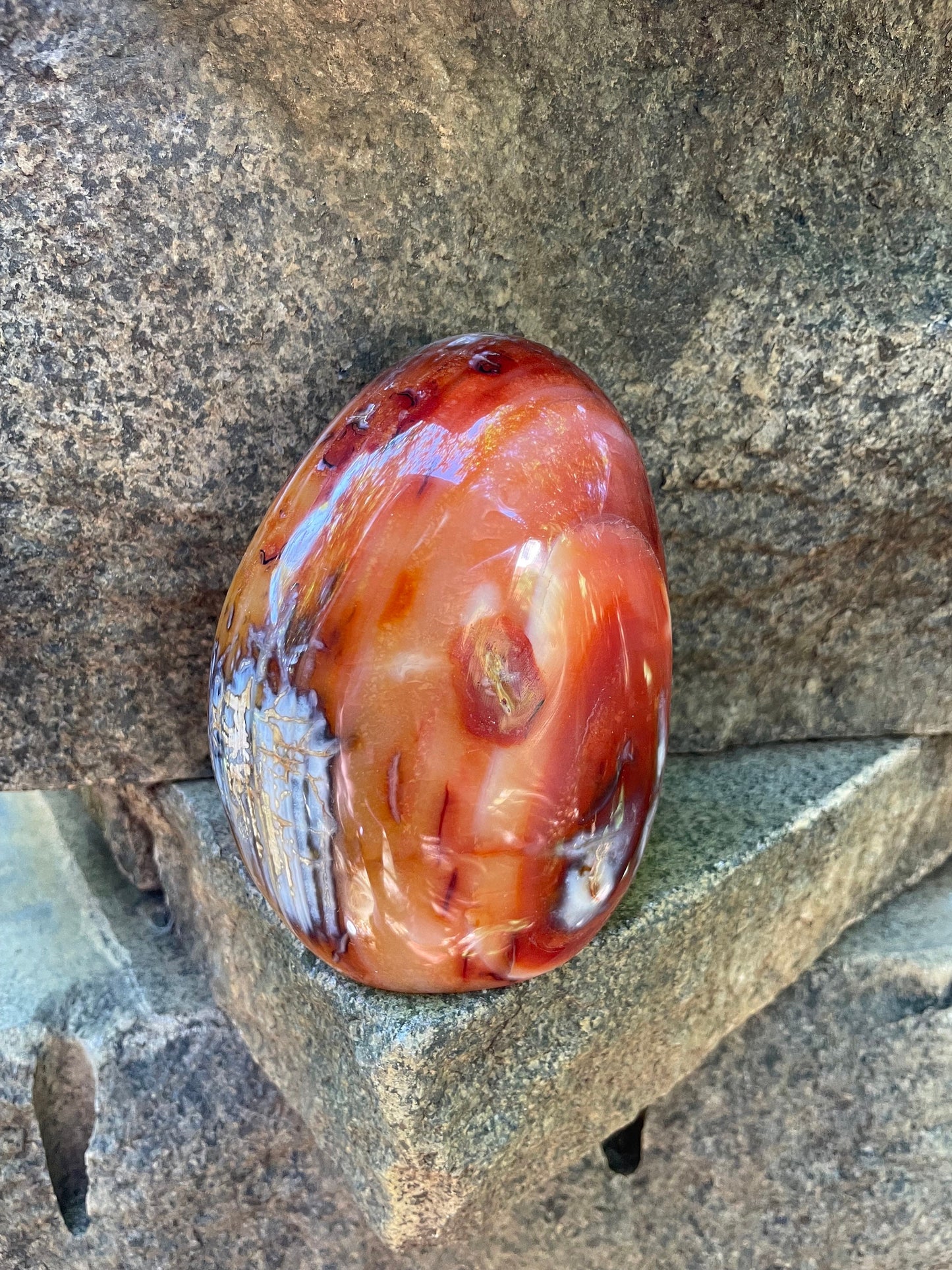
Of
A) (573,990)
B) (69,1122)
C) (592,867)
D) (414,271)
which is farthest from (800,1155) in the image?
(414,271)

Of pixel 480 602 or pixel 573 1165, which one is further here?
pixel 573 1165

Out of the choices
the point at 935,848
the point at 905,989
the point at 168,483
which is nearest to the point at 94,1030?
the point at 168,483

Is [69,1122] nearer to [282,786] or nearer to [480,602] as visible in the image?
[282,786]

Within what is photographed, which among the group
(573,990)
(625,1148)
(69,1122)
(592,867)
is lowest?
(625,1148)

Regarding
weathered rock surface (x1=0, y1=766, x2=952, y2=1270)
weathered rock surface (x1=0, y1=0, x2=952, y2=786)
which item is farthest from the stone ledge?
weathered rock surface (x1=0, y1=0, x2=952, y2=786)

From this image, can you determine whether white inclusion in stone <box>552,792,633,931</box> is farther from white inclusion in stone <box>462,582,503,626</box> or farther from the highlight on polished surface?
white inclusion in stone <box>462,582,503,626</box>

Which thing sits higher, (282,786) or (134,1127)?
(282,786)

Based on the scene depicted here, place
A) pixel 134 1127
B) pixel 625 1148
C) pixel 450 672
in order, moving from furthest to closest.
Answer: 1. pixel 625 1148
2. pixel 134 1127
3. pixel 450 672

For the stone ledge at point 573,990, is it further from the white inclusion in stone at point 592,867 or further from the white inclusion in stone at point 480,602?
the white inclusion in stone at point 480,602
